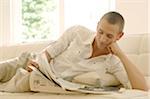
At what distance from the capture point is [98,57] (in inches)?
72.0

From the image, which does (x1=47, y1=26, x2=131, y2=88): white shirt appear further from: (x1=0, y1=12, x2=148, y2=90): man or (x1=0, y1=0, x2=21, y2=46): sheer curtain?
(x1=0, y1=0, x2=21, y2=46): sheer curtain

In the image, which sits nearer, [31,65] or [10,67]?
[31,65]

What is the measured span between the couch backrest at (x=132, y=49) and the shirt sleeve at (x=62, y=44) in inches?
16.9

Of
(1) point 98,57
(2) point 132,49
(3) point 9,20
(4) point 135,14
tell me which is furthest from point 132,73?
(3) point 9,20

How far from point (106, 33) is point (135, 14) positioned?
1532mm

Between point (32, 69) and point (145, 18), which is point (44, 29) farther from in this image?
point (32, 69)

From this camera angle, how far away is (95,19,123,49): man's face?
1722mm

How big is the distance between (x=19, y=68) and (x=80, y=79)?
358 mm

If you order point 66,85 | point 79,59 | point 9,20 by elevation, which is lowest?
point 66,85

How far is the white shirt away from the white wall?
1313mm

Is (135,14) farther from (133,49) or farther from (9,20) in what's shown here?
(9,20)

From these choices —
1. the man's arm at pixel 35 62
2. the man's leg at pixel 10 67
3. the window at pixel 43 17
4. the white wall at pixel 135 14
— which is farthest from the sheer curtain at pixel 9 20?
the man's arm at pixel 35 62

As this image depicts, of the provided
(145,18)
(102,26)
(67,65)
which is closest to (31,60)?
(67,65)

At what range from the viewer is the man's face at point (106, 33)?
1722 millimetres
